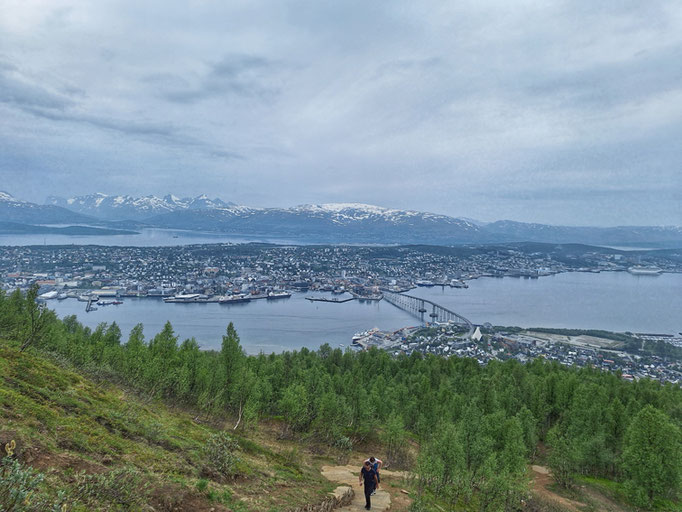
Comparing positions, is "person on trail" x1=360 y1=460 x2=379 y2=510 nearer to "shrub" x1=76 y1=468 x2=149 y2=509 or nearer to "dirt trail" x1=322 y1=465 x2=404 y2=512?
"dirt trail" x1=322 y1=465 x2=404 y2=512

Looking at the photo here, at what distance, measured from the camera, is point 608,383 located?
28.0 metres

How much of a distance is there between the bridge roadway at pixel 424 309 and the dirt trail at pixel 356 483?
51.5 meters

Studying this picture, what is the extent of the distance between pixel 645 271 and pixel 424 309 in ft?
432

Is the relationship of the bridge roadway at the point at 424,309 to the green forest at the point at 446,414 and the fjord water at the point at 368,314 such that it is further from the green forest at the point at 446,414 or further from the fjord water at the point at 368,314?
the green forest at the point at 446,414

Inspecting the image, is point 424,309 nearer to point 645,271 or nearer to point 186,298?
point 186,298

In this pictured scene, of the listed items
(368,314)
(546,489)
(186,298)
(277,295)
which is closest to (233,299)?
(186,298)

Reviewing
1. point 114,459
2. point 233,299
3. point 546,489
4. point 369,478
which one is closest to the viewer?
point 114,459

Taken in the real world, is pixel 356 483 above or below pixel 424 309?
above

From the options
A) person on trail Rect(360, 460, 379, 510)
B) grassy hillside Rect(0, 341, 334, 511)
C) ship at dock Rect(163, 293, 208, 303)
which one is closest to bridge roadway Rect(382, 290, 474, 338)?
ship at dock Rect(163, 293, 208, 303)

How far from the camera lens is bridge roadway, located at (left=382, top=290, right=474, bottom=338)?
73.0 m

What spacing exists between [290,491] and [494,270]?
156 metres

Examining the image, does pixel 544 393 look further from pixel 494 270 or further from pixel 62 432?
pixel 494 270

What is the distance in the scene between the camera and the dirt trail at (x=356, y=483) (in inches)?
368

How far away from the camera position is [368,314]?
261 feet
